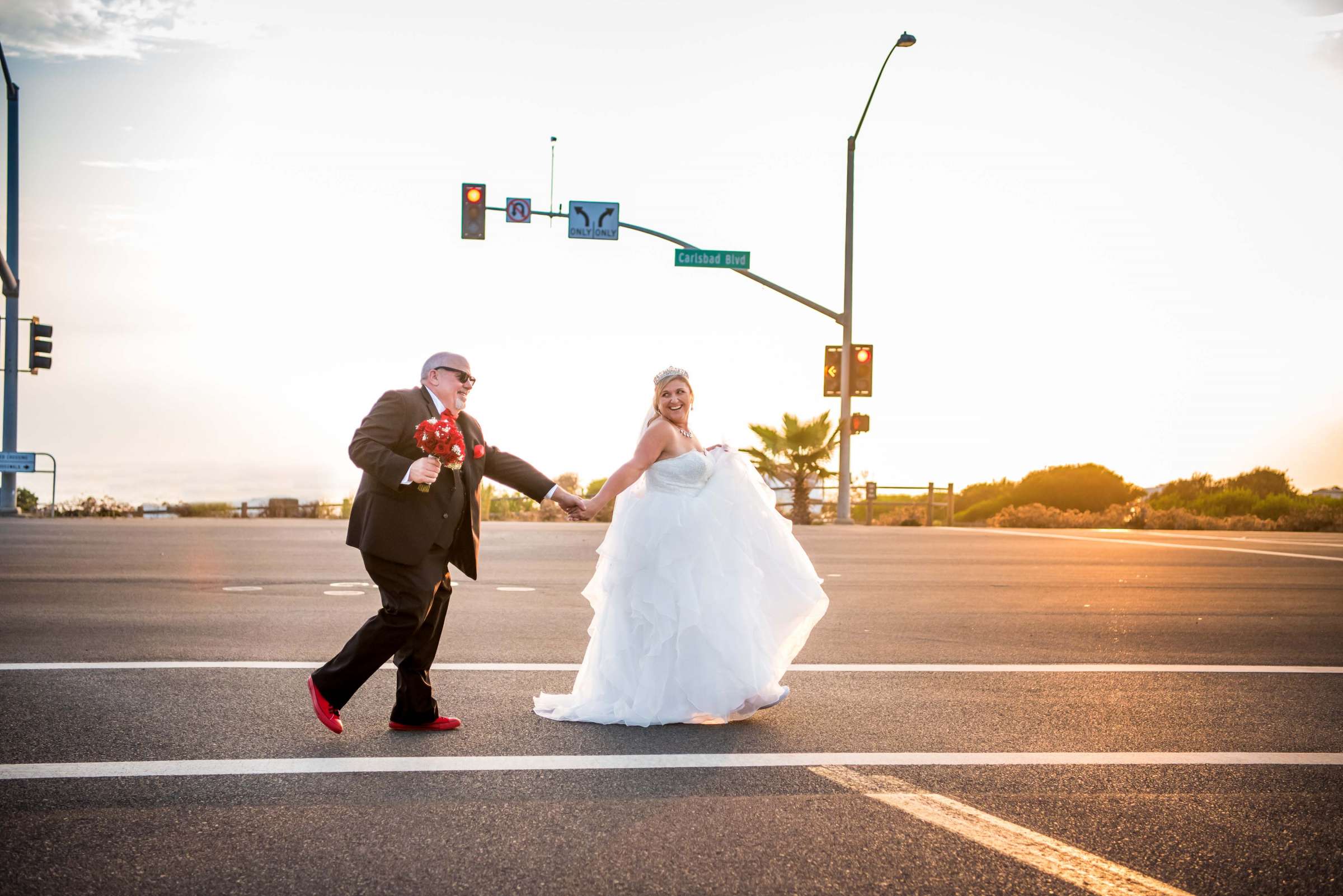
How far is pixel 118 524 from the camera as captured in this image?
22.8 meters

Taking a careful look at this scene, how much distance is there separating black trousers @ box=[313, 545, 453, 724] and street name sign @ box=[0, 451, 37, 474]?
26.8 m

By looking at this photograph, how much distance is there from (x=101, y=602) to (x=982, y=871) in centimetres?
931

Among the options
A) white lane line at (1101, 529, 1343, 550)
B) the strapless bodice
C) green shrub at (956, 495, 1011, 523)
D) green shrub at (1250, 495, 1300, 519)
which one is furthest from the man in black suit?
green shrub at (956, 495, 1011, 523)

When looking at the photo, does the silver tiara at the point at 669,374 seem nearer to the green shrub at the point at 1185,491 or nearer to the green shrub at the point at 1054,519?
the green shrub at the point at 1054,519

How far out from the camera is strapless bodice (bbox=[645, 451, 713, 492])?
20.6ft

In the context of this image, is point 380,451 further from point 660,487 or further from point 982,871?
point 982,871

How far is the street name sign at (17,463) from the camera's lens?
27.6 m

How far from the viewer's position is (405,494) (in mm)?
5555

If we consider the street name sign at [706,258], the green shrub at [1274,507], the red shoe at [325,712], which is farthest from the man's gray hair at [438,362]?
the green shrub at [1274,507]

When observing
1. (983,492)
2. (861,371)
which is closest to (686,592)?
(861,371)

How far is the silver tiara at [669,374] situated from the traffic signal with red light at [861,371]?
22511 mm

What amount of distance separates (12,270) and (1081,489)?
123 feet

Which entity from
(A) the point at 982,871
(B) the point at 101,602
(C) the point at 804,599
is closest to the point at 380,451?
(C) the point at 804,599

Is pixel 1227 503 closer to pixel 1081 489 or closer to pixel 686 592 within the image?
pixel 1081 489
